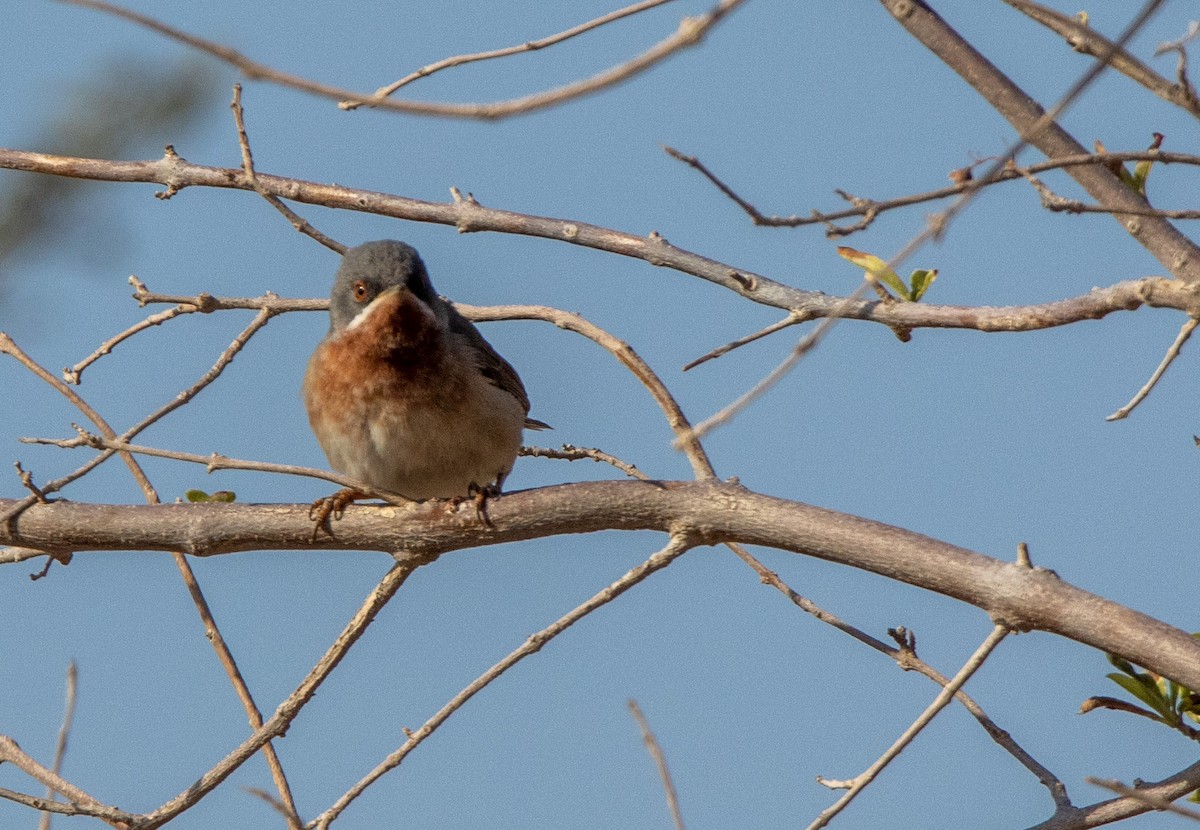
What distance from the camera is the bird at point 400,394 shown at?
6.03 meters

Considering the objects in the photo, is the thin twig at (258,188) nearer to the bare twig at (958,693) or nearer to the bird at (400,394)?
the bird at (400,394)

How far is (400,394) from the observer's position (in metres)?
6.02

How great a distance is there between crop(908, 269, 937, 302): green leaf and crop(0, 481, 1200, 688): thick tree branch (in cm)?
80

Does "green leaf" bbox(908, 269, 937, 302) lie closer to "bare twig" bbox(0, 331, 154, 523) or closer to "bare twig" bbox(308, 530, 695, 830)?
"bare twig" bbox(308, 530, 695, 830)

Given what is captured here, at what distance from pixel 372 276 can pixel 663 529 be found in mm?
2646

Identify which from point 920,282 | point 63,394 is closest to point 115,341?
point 63,394

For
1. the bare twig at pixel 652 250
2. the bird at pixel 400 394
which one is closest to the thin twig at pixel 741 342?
the bare twig at pixel 652 250

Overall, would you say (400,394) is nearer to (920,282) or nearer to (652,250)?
(652,250)

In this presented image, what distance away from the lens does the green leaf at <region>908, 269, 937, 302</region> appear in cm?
418

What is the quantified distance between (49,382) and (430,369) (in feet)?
5.65

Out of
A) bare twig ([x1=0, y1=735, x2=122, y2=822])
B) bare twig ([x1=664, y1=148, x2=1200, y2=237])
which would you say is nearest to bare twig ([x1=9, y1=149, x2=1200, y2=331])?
bare twig ([x1=664, y1=148, x2=1200, y2=237])

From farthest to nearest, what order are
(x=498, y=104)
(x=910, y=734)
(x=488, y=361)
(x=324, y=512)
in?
(x=488, y=361)
(x=324, y=512)
(x=910, y=734)
(x=498, y=104)

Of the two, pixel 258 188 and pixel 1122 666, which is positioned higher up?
pixel 258 188

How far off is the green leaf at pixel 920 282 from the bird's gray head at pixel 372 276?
8.75ft
